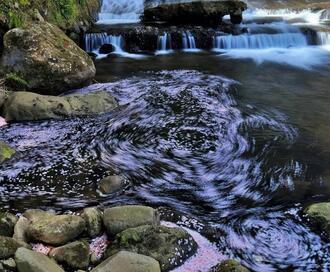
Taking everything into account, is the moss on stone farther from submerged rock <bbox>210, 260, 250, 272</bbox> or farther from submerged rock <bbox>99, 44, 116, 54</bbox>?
submerged rock <bbox>210, 260, 250, 272</bbox>

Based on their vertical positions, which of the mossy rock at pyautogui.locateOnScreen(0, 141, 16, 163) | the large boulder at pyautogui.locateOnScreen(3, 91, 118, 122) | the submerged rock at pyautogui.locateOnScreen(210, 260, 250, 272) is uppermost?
the large boulder at pyautogui.locateOnScreen(3, 91, 118, 122)

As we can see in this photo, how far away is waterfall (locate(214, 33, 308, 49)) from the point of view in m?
15.7

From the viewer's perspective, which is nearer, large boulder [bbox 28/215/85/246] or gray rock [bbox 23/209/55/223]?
large boulder [bbox 28/215/85/246]

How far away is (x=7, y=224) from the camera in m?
4.72

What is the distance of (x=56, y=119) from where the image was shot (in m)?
8.47

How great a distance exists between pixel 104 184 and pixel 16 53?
16.2 feet

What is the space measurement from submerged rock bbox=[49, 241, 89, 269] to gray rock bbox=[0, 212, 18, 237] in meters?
0.54

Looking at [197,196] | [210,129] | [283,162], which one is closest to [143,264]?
[197,196]

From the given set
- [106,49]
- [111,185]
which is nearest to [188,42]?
[106,49]

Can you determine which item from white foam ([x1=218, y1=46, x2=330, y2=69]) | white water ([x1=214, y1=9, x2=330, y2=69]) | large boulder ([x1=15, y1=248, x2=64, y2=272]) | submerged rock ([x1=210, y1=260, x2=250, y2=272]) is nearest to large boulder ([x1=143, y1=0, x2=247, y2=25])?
white water ([x1=214, y1=9, x2=330, y2=69])

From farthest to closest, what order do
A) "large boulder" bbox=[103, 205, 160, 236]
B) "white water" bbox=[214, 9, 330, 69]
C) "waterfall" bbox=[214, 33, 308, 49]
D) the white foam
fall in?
"waterfall" bbox=[214, 33, 308, 49] < "white water" bbox=[214, 9, 330, 69] < the white foam < "large boulder" bbox=[103, 205, 160, 236]

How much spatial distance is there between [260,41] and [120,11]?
6.80m

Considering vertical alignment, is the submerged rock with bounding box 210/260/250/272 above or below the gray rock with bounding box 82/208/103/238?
below

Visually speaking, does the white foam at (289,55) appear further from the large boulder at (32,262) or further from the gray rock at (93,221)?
the large boulder at (32,262)
